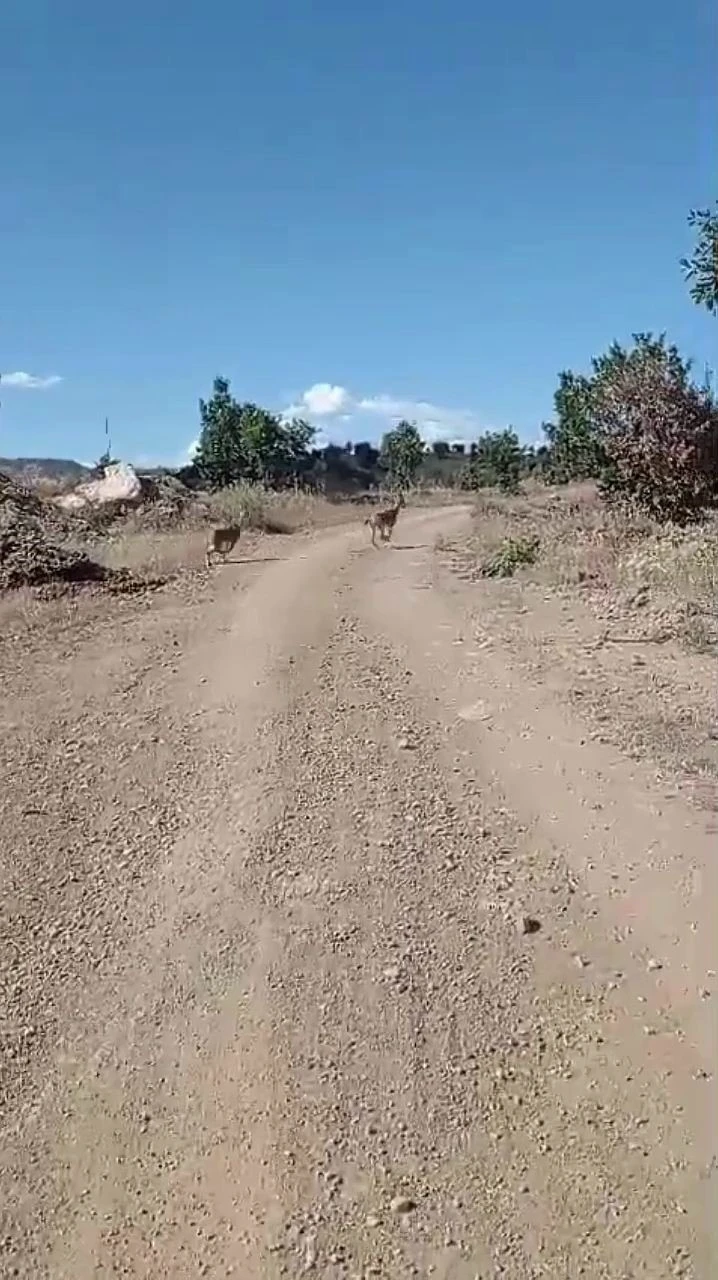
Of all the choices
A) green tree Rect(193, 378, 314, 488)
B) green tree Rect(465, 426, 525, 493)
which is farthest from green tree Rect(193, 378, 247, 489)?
green tree Rect(465, 426, 525, 493)

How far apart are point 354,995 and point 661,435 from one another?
11564 mm

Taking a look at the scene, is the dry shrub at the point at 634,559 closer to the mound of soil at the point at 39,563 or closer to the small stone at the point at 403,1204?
the mound of soil at the point at 39,563

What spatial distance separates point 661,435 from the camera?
14.3 meters

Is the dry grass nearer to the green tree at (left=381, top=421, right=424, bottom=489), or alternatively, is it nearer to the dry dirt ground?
the dry dirt ground

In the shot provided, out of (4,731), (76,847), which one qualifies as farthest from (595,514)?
(76,847)

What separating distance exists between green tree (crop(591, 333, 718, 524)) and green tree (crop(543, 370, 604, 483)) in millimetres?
809

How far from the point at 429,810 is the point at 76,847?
70.3 inches

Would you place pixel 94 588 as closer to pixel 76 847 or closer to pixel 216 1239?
pixel 76 847

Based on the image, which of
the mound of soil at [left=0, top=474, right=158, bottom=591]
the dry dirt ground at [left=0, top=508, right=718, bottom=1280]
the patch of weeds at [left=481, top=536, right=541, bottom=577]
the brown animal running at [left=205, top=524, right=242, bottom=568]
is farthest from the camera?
the brown animal running at [left=205, top=524, right=242, bottom=568]

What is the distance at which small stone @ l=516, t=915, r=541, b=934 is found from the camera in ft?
14.8

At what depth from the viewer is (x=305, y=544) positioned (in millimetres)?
19844

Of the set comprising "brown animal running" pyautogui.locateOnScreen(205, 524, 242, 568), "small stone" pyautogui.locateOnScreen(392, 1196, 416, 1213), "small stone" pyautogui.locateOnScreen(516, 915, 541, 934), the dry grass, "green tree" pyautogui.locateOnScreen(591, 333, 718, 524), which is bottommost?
"small stone" pyautogui.locateOnScreen(392, 1196, 416, 1213)

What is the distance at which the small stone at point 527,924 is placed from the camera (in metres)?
4.51

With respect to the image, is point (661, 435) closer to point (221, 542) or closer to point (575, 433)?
point (221, 542)
